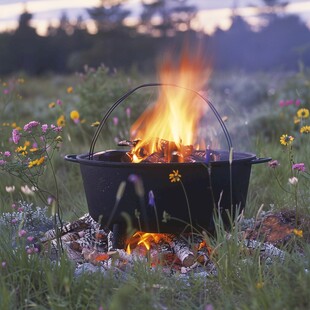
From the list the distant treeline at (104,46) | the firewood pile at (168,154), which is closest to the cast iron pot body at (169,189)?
the firewood pile at (168,154)

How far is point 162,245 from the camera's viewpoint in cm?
351

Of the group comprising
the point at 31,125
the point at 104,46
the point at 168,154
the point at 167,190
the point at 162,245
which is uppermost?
the point at 104,46

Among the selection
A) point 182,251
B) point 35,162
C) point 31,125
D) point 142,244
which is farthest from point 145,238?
point 31,125

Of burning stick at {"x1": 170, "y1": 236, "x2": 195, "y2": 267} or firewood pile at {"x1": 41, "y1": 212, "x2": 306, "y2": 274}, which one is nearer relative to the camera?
firewood pile at {"x1": 41, "y1": 212, "x2": 306, "y2": 274}

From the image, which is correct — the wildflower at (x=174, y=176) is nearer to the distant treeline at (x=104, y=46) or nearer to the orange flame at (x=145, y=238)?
the orange flame at (x=145, y=238)

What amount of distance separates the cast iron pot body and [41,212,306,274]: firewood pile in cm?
15

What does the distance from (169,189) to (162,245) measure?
1.58 ft

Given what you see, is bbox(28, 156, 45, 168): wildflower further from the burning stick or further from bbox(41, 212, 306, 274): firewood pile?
the burning stick

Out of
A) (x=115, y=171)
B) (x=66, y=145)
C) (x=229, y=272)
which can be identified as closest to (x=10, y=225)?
(x=115, y=171)

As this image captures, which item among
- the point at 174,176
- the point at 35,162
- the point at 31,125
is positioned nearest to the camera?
the point at 174,176

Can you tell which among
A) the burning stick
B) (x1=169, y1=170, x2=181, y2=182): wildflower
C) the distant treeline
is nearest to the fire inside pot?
(x1=169, y1=170, x2=181, y2=182): wildflower

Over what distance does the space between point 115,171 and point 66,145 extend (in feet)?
A: 10.6

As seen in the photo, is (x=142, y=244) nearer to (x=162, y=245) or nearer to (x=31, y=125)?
(x=162, y=245)

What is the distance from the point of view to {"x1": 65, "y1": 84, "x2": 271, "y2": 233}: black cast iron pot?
3.15 m
